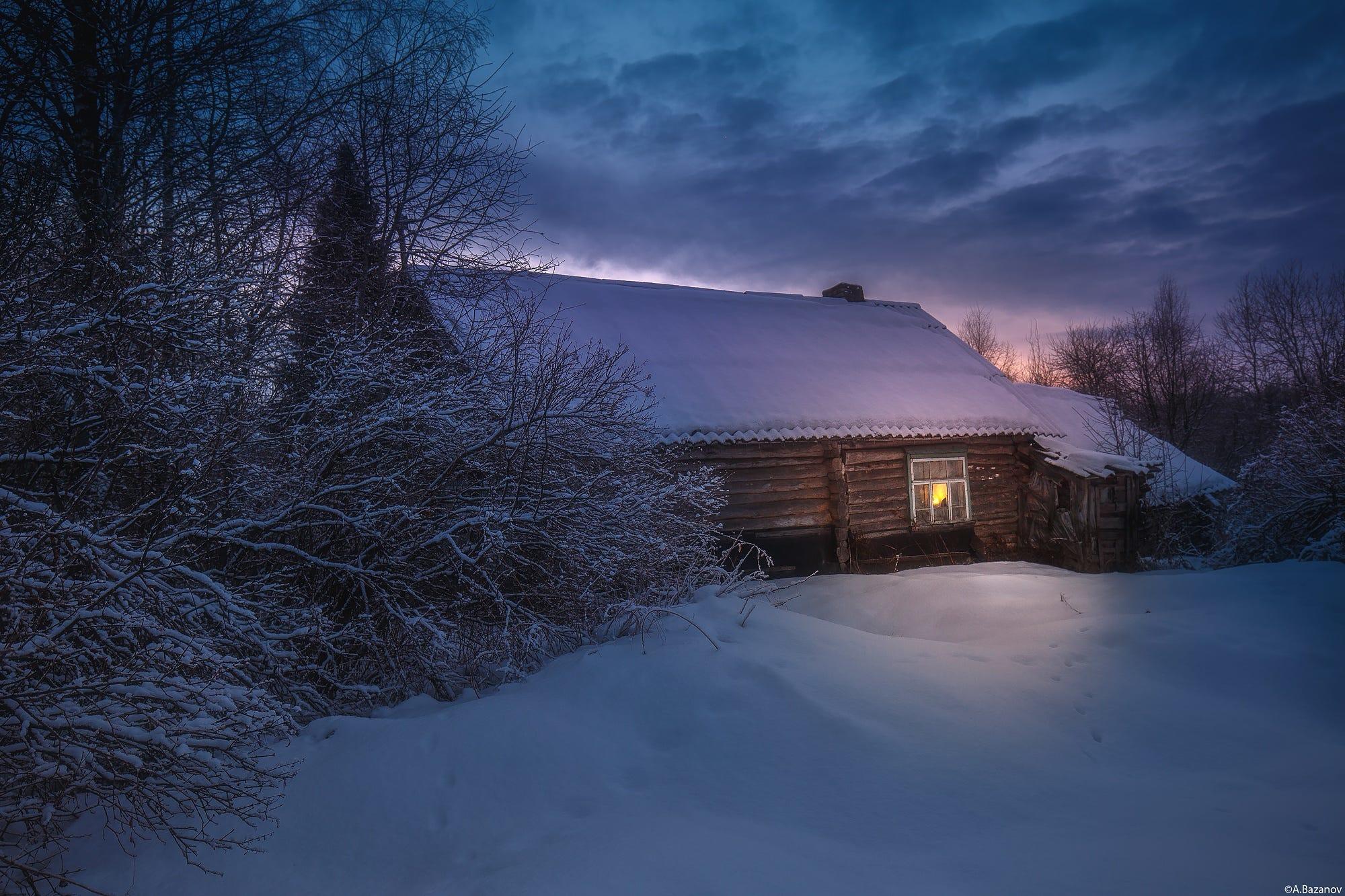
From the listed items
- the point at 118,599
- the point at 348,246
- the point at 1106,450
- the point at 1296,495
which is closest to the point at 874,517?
the point at 1296,495

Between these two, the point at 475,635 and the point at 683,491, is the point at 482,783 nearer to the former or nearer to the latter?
the point at 475,635

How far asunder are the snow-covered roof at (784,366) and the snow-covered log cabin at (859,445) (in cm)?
4

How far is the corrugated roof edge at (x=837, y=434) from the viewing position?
32.8 feet

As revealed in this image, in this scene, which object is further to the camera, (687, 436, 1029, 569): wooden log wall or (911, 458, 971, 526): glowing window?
(911, 458, 971, 526): glowing window

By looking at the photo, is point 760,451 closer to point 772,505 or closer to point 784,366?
point 772,505

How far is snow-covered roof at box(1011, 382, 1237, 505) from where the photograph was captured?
11.3m

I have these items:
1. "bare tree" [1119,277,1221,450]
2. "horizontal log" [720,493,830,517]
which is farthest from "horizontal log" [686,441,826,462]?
"bare tree" [1119,277,1221,450]

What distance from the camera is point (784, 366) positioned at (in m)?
12.7

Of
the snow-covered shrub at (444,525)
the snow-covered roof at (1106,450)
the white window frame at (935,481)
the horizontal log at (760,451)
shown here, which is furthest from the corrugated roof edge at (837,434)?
the snow-covered shrub at (444,525)

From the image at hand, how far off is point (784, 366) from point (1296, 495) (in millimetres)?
7393

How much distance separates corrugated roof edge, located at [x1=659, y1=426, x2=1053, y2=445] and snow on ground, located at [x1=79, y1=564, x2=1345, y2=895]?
492 cm

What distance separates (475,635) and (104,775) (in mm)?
2768

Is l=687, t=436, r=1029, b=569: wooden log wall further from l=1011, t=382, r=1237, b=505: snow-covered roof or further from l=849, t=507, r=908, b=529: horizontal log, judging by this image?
l=1011, t=382, r=1237, b=505: snow-covered roof

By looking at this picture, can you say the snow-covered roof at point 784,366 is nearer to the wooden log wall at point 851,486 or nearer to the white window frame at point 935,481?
the wooden log wall at point 851,486
